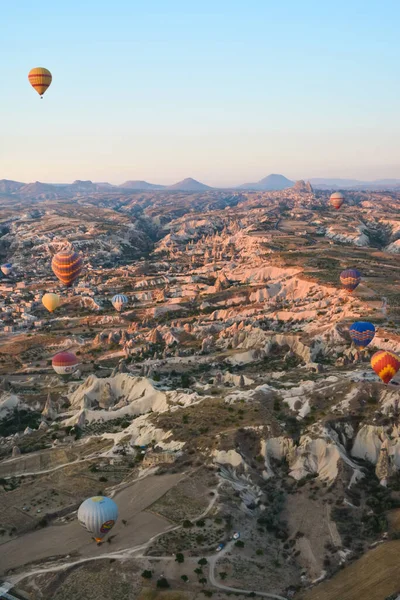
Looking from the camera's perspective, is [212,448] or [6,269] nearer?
[212,448]

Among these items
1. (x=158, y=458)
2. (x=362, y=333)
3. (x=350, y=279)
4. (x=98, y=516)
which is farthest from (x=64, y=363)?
(x=350, y=279)

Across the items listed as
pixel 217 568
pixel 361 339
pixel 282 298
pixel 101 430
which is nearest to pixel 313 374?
pixel 361 339

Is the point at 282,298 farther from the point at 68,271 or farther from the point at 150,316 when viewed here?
the point at 68,271

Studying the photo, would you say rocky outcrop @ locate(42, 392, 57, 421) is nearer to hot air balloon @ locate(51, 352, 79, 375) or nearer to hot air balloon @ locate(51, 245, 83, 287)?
hot air balloon @ locate(51, 352, 79, 375)

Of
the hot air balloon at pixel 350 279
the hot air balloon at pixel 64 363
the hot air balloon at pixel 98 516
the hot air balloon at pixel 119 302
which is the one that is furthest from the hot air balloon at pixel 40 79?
the hot air balloon at pixel 98 516

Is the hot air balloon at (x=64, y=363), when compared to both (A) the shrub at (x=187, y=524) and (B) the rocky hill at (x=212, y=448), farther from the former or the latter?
(A) the shrub at (x=187, y=524)

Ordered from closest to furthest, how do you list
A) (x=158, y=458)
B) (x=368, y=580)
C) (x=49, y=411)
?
(x=368, y=580), (x=158, y=458), (x=49, y=411)

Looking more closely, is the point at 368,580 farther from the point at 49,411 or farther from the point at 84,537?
the point at 49,411

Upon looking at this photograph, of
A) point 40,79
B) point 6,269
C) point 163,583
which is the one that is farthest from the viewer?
point 6,269
